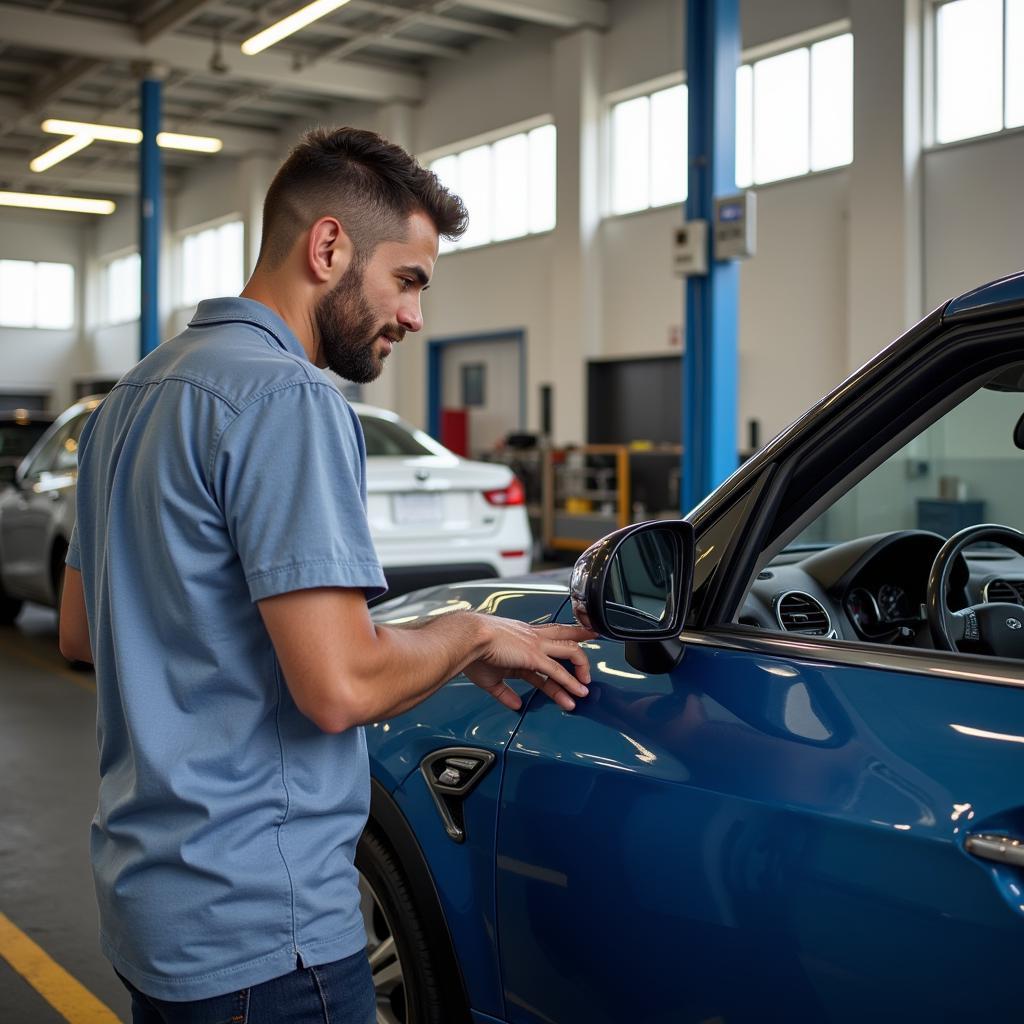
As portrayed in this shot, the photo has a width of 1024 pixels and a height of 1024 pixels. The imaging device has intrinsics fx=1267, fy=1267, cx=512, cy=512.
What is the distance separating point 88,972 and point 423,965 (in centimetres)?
175

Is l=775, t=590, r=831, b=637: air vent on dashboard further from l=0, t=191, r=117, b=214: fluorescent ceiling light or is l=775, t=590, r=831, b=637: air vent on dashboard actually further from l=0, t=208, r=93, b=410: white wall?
l=0, t=208, r=93, b=410: white wall

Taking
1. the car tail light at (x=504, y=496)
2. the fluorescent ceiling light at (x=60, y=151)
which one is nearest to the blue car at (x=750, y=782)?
the car tail light at (x=504, y=496)

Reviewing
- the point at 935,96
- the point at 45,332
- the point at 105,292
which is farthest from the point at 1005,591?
the point at 45,332

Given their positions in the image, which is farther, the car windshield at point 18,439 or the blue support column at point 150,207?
the blue support column at point 150,207

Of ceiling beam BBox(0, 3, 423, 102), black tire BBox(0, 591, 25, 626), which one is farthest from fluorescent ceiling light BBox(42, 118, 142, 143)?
black tire BBox(0, 591, 25, 626)

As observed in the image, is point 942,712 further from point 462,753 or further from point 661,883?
point 462,753

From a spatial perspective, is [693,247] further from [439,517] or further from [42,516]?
[42,516]

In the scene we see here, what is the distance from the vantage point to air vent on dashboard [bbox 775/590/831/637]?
7.08 ft

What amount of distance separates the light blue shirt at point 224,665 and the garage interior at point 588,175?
5.07m

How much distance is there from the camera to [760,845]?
156cm

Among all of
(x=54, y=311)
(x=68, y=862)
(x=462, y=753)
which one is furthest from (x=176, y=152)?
(x=462, y=753)

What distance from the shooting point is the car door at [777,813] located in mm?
1391

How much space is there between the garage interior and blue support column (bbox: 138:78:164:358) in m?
0.07

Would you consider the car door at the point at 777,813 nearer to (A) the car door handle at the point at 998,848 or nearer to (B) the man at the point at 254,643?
(A) the car door handle at the point at 998,848
